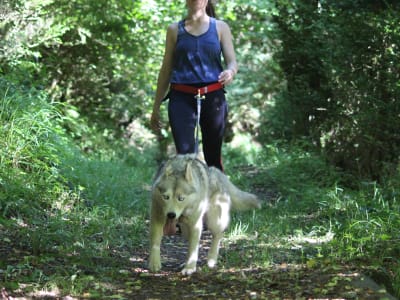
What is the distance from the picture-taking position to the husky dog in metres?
5.06

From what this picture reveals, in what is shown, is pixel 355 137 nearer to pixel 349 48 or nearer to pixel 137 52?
pixel 349 48

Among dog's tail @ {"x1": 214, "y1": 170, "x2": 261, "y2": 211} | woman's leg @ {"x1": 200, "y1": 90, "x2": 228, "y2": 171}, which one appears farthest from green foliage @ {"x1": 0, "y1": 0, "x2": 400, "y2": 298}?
woman's leg @ {"x1": 200, "y1": 90, "x2": 228, "y2": 171}

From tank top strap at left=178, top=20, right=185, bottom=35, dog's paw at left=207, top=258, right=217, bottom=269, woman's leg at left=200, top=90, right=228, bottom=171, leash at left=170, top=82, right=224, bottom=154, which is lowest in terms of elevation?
dog's paw at left=207, top=258, right=217, bottom=269

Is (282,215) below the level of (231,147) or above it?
below

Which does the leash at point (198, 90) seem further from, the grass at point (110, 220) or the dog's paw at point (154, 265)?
the grass at point (110, 220)

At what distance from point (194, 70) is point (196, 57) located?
125mm

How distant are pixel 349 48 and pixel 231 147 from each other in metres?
9.65

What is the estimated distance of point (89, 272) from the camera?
5.05 m

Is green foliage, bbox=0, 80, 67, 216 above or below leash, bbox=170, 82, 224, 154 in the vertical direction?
below

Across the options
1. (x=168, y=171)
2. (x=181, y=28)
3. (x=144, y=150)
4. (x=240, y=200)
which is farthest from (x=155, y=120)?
(x=144, y=150)

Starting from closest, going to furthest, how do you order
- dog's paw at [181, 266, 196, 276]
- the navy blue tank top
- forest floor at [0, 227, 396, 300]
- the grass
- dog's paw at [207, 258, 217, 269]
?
forest floor at [0, 227, 396, 300]
the grass
dog's paw at [181, 266, 196, 276]
dog's paw at [207, 258, 217, 269]
the navy blue tank top

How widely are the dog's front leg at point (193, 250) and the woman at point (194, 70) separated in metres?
0.92

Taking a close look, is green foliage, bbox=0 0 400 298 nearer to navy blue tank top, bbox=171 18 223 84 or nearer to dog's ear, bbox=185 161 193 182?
dog's ear, bbox=185 161 193 182

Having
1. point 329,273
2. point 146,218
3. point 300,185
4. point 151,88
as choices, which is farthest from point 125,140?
point 329,273
